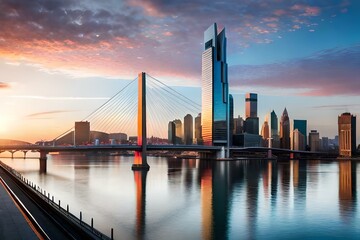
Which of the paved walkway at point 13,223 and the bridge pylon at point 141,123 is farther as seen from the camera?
the bridge pylon at point 141,123

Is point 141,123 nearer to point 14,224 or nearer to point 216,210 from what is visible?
point 216,210

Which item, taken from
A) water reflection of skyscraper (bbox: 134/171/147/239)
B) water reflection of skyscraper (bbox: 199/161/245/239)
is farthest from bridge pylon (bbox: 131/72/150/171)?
water reflection of skyscraper (bbox: 199/161/245/239)

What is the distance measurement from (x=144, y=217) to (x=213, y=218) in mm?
5799

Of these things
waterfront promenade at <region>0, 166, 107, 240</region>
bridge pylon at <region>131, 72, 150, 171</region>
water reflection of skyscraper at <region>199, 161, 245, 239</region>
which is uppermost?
bridge pylon at <region>131, 72, 150, 171</region>

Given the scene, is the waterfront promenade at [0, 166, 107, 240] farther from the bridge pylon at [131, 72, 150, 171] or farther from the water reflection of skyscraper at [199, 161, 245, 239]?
the bridge pylon at [131, 72, 150, 171]

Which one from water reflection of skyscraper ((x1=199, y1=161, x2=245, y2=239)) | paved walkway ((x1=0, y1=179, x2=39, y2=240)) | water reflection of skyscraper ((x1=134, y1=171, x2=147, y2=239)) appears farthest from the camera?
water reflection of skyscraper ((x1=199, y1=161, x2=245, y2=239))

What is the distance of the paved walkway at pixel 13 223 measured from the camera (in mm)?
17908

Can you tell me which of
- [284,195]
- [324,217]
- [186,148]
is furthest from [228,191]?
[186,148]

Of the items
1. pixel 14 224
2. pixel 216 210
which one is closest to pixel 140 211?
pixel 216 210

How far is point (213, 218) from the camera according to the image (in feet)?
107

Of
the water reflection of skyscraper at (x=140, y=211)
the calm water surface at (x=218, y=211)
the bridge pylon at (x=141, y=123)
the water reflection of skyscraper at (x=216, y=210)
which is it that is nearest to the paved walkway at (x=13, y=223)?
the calm water surface at (x=218, y=211)

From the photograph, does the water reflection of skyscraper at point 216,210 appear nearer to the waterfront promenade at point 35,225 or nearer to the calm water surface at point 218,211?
the calm water surface at point 218,211

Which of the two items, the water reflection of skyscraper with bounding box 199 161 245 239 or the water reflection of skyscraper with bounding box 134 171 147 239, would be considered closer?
the water reflection of skyscraper with bounding box 134 171 147 239

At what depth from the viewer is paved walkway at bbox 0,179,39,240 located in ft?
58.8
